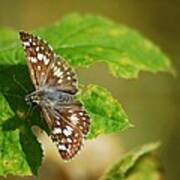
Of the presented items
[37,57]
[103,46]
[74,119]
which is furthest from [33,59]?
[103,46]

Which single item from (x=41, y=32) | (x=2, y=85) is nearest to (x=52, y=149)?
(x=41, y=32)

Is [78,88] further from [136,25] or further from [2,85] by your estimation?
[136,25]

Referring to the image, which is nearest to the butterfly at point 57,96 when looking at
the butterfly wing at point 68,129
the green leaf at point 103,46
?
the butterfly wing at point 68,129

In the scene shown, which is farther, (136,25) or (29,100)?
(136,25)

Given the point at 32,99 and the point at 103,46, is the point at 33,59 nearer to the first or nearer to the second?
the point at 32,99

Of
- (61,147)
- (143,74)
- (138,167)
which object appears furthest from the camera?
(143,74)

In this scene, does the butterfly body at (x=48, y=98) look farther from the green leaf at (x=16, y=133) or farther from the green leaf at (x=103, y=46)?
the green leaf at (x=103, y=46)
